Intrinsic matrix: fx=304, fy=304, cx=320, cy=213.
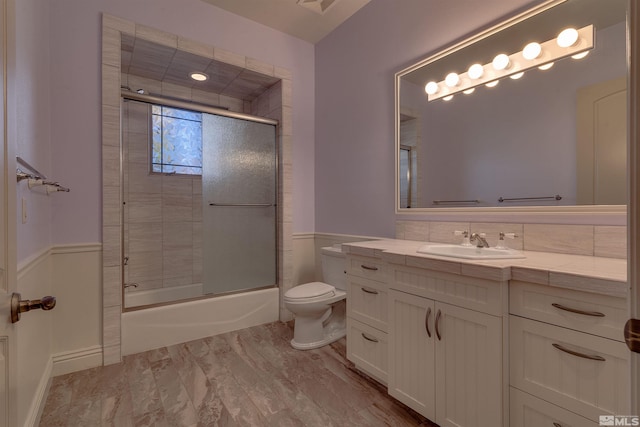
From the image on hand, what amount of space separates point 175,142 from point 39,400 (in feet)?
8.32

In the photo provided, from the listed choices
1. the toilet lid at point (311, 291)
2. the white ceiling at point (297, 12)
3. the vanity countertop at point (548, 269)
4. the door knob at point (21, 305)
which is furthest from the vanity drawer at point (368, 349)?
the white ceiling at point (297, 12)

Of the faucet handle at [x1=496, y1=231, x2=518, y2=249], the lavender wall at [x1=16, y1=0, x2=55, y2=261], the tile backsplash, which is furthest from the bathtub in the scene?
the faucet handle at [x1=496, y1=231, x2=518, y2=249]

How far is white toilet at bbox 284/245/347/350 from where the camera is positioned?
2.32 m

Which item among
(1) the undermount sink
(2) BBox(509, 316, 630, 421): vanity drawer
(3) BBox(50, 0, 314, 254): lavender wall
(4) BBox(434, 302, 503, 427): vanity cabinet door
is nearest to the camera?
(2) BBox(509, 316, 630, 421): vanity drawer

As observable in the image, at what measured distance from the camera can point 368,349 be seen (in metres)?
1.86

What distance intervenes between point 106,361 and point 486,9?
3.41 meters

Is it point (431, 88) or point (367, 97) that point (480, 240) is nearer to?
point (431, 88)

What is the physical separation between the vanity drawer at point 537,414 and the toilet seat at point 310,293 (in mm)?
1375

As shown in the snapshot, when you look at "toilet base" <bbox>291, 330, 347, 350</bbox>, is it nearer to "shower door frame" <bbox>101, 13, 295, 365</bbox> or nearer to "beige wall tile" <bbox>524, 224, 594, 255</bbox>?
"shower door frame" <bbox>101, 13, 295, 365</bbox>

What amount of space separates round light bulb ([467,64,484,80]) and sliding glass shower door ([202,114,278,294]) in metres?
1.83

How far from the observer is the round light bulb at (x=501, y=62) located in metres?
1.77

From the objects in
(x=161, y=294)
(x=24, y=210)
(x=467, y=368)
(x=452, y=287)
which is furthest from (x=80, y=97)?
(x=467, y=368)

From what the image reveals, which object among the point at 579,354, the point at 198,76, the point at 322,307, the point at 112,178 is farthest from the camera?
the point at 198,76

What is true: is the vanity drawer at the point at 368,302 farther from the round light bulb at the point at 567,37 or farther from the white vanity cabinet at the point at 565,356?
the round light bulb at the point at 567,37
